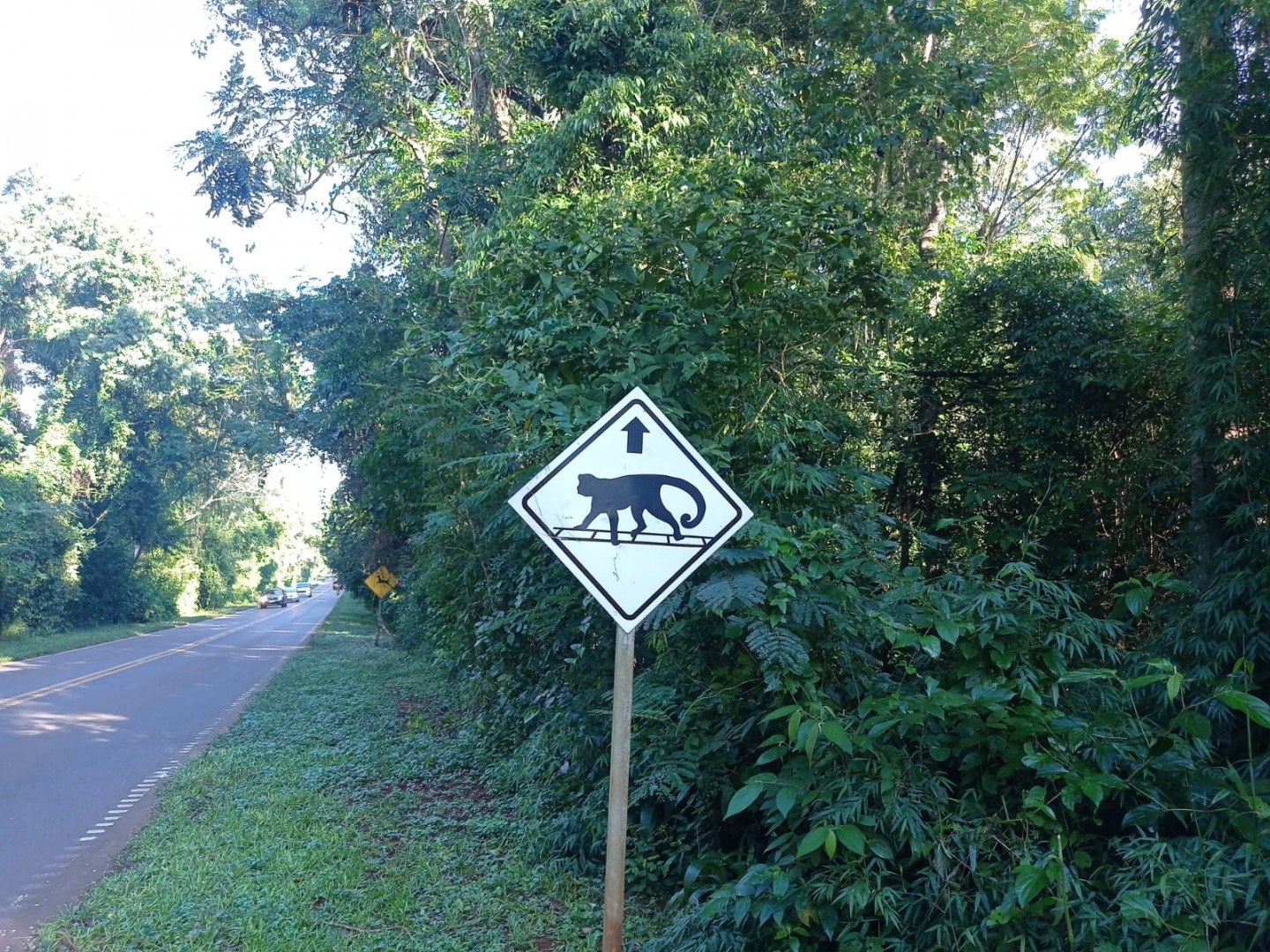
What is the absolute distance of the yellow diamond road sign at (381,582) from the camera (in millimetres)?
26891

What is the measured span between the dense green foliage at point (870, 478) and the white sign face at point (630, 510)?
2.91ft

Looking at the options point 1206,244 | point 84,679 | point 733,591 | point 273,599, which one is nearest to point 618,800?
point 733,591

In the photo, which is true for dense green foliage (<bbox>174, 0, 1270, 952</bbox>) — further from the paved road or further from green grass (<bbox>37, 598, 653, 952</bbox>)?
the paved road

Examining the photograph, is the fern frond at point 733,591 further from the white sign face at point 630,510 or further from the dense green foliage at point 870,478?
the white sign face at point 630,510

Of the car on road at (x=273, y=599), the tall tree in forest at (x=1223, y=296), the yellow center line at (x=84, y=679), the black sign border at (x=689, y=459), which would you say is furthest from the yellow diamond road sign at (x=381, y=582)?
the car on road at (x=273, y=599)

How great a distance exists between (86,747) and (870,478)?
407 inches

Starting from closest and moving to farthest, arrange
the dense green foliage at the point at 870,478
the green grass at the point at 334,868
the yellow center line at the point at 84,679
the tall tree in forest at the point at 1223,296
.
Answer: the dense green foliage at the point at 870,478
the green grass at the point at 334,868
the tall tree in forest at the point at 1223,296
the yellow center line at the point at 84,679

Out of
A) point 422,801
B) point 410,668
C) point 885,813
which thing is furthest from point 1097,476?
point 410,668

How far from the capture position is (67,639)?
111 feet

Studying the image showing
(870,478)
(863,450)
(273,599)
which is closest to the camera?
(870,478)

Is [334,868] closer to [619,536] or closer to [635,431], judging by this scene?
[619,536]

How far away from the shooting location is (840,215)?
24.3 feet

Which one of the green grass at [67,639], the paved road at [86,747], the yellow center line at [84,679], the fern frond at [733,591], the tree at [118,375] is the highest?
the tree at [118,375]

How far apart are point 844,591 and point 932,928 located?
169 centimetres
